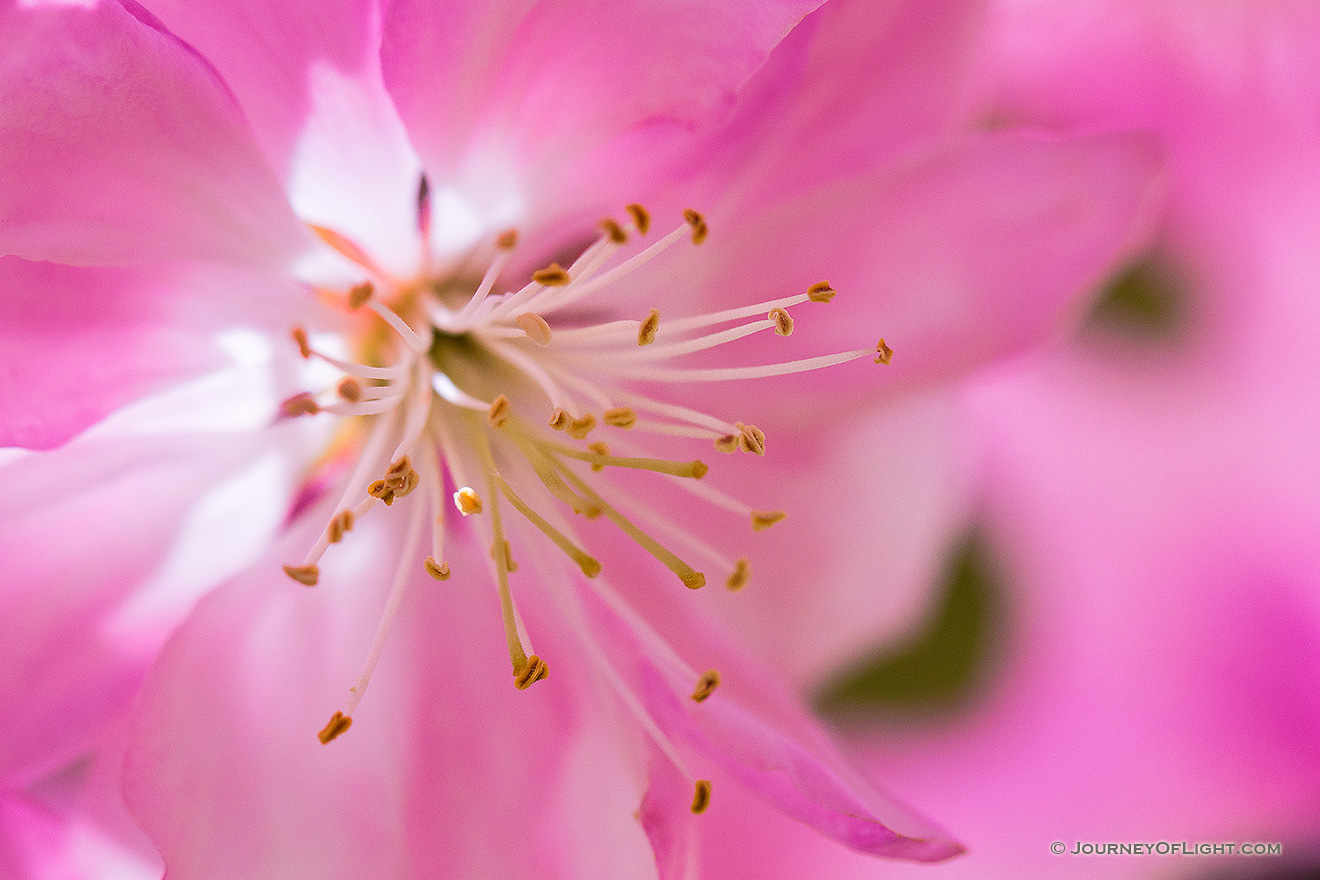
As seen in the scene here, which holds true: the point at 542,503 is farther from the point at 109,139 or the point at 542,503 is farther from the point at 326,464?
the point at 109,139

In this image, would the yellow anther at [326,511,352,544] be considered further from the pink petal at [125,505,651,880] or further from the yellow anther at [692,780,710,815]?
the yellow anther at [692,780,710,815]

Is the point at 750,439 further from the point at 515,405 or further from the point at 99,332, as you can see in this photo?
the point at 99,332

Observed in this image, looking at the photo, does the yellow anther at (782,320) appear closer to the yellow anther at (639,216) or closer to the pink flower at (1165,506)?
the yellow anther at (639,216)

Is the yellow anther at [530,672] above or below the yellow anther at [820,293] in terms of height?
below

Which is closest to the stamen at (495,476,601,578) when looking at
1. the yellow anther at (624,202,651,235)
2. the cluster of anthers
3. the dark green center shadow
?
the cluster of anthers

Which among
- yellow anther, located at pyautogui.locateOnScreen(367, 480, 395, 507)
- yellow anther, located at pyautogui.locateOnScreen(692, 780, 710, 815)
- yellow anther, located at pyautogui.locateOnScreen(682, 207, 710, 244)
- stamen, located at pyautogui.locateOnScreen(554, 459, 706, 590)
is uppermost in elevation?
yellow anther, located at pyautogui.locateOnScreen(682, 207, 710, 244)

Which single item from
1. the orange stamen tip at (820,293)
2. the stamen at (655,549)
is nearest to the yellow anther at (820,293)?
the orange stamen tip at (820,293)

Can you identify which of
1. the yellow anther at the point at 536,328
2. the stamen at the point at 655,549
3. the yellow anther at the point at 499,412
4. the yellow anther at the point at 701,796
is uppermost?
the yellow anther at the point at 536,328
